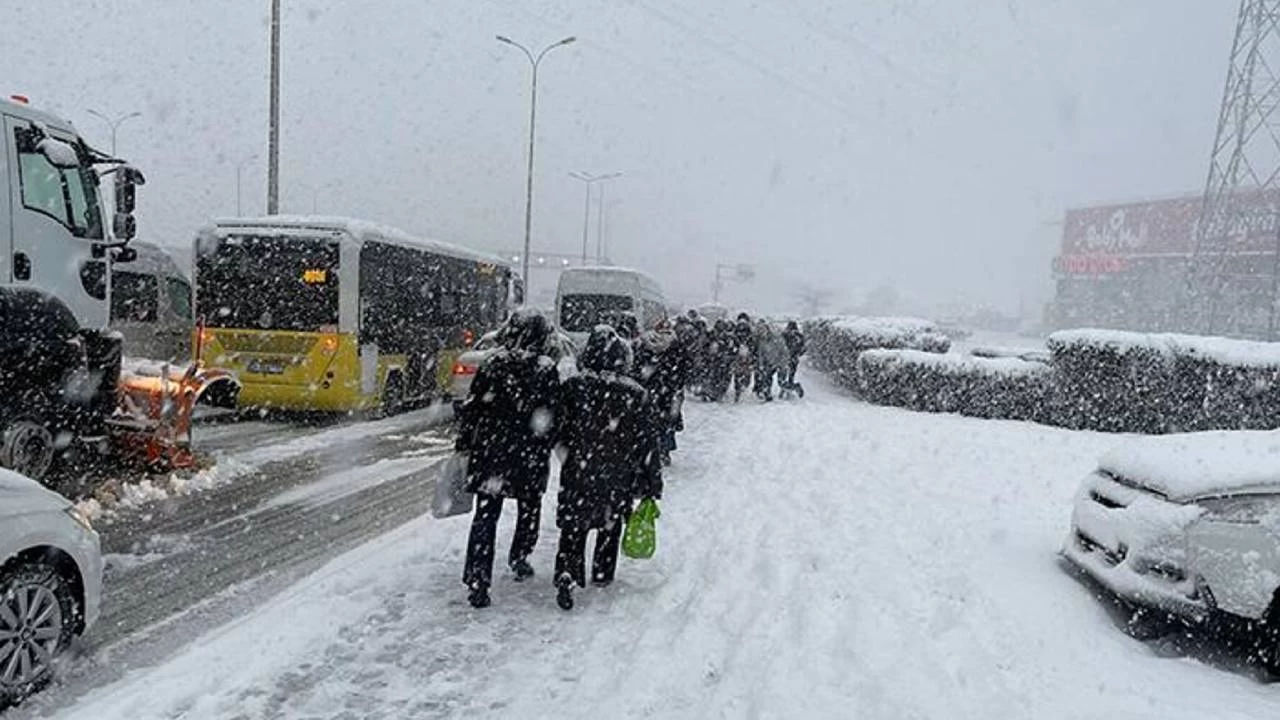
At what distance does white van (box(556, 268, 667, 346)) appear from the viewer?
77.9ft

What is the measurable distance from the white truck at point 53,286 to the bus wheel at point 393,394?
22.8ft

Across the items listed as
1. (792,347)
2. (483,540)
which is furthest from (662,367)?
(792,347)

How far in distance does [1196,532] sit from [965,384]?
43.3 feet

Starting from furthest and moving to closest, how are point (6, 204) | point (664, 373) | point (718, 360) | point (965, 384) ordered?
point (718, 360) < point (965, 384) < point (664, 373) < point (6, 204)

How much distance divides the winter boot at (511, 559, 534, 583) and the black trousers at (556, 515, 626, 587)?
411mm

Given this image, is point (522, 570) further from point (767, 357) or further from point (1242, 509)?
point (767, 357)

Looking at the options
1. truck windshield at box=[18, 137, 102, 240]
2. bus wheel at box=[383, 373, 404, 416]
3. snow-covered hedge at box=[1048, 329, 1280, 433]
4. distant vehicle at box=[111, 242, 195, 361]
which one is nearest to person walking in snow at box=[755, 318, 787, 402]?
snow-covered hedge at box=[1048, 329, 1280, 433]

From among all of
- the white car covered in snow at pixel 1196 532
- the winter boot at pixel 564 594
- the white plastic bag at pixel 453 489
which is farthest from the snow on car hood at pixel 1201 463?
the white plastic bag at pixel 453 489

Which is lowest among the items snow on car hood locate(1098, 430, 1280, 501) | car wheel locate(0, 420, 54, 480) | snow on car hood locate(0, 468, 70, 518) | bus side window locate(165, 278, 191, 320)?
car wheel locate(0, 420, 54, 480)

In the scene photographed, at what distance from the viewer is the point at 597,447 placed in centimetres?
594

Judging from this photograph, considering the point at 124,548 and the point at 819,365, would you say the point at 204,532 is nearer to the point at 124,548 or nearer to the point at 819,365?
the point at 124,548

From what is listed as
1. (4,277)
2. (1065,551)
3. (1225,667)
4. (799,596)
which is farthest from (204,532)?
(1225,667)

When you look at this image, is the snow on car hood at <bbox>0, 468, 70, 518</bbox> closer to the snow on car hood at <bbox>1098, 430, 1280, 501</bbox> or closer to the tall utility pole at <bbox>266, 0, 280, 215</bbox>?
the snow on car hood at <bbox>1098, 430, 1280, 501</bbox>

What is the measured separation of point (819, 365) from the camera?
1314 inches
